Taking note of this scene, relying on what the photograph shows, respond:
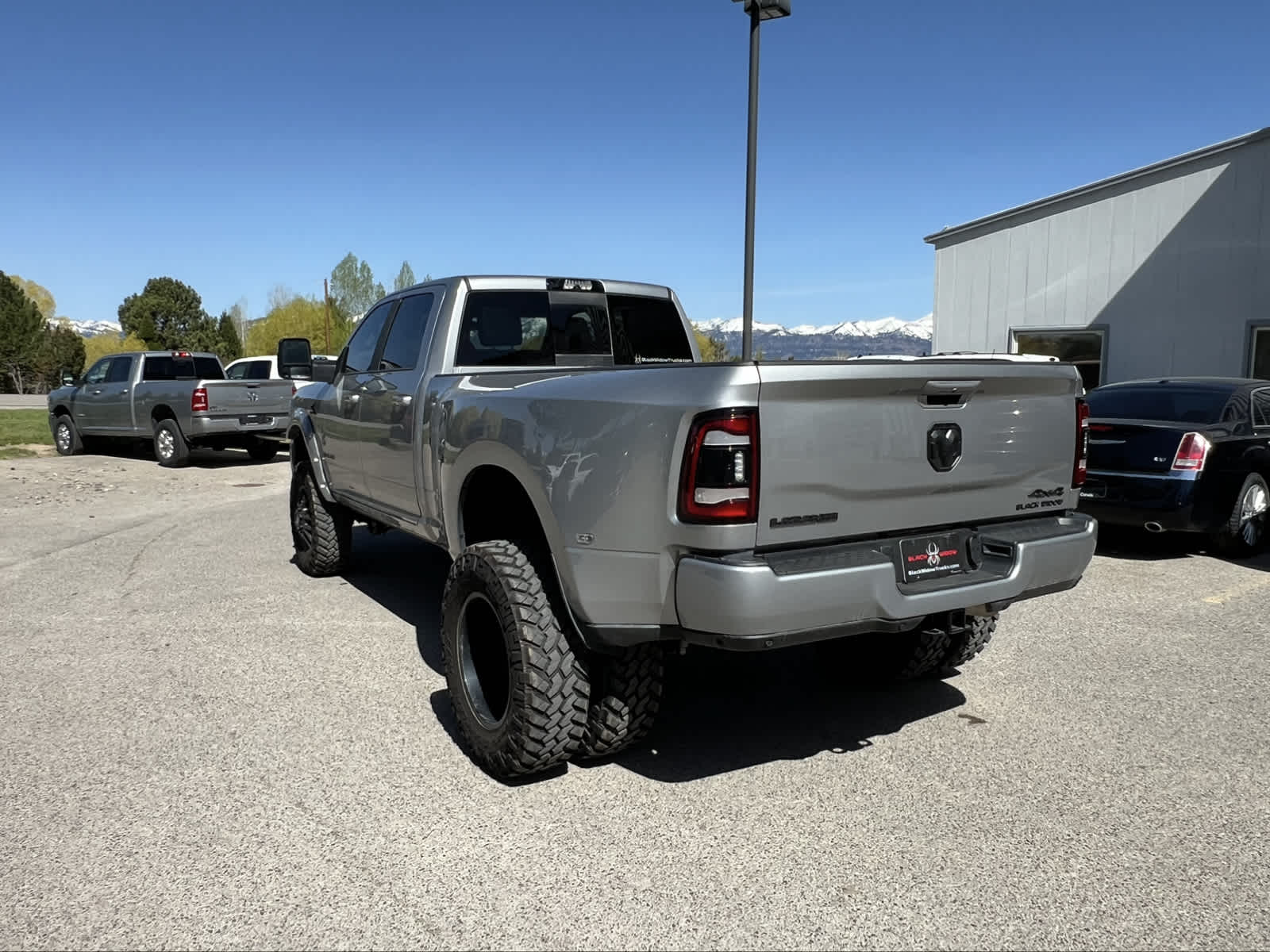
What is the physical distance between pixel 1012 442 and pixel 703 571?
1.47 m

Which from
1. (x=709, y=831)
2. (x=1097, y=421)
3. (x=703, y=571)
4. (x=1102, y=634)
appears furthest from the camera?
(x=1097, y=421)

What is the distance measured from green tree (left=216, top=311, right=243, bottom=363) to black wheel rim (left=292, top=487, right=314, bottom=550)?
9083 centimetres

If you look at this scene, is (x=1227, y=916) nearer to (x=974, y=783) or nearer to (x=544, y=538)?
(x=974, y=783)

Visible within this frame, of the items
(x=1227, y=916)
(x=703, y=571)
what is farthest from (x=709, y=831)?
(x=1227, y=916)

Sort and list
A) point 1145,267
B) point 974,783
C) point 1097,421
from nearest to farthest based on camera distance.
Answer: point 974,783
point 1097,421
point 1145,267

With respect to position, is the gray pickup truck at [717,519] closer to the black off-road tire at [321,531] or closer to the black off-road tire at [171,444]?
the black off-road tire at [321,531]

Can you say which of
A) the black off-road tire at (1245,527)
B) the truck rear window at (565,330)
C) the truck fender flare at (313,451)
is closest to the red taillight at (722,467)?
the truck rear window at (565,330)

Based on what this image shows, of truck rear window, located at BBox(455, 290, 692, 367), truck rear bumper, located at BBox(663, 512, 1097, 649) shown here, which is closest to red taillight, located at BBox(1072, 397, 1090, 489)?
truck rear bumper, located at BBox(663, 512, 1097, 649)

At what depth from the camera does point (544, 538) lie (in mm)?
3770

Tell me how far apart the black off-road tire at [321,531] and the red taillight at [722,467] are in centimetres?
459

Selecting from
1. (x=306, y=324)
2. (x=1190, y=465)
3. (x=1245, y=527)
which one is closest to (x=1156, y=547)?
(x=1245, y=527)

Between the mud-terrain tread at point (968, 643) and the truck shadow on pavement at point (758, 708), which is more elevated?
the mud-terrain tread at point (968, 643)

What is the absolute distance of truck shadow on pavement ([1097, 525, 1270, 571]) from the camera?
805cm

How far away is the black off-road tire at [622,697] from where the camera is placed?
3.50 m
